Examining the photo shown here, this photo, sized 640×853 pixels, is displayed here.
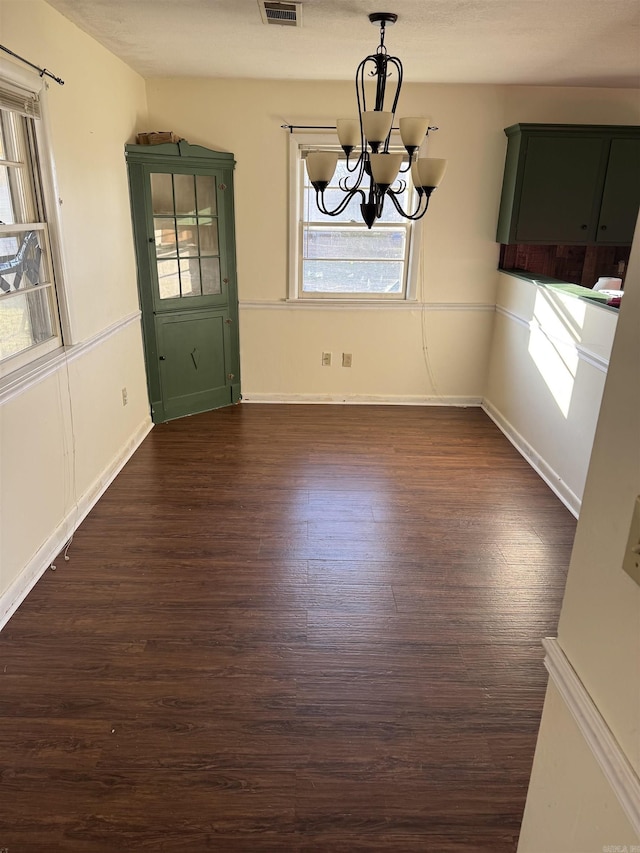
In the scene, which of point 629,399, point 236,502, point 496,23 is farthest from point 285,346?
point 629,399

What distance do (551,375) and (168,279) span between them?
2.91 meters

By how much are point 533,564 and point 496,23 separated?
273cm

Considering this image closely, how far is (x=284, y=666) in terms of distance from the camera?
2211 millimetres

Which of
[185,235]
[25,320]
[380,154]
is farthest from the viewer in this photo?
[185,235]

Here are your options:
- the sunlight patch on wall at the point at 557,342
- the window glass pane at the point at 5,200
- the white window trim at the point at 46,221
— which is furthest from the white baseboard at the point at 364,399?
the window glass pane at the point at 5,200

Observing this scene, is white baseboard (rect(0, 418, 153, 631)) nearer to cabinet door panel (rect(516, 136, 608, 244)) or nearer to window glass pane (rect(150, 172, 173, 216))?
window glass pane (rect(150, 172, 173, 216))

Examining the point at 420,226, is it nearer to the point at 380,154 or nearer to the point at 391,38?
the point at 391,38

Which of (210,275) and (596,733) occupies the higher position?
(210,275)

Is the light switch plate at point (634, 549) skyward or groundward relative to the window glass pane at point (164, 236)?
groundward

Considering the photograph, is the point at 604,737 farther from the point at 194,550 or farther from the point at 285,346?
the point at 285,346

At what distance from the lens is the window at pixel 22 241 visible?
2508 millimetres

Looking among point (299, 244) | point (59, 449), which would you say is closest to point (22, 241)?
point (59, 449)

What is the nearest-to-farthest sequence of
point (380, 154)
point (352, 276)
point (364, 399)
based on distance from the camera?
1. point (380, 154)
2. point (352, 276)
3. point (364, 399)

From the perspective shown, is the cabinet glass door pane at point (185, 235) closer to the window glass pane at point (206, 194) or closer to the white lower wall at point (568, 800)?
the window glass pane at point (206, 194)
